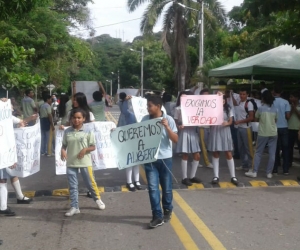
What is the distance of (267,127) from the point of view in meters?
10.2

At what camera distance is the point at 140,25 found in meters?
35.4

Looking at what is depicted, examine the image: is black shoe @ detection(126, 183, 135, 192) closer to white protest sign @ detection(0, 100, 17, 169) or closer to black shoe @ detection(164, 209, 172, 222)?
black shoe @ detection(164, 209, 172, 222)

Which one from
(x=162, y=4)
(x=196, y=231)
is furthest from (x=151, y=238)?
(x=162, y=4)

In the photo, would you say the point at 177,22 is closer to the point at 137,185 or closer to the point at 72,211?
the point at 137,185

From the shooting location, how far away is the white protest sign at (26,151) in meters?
8.05

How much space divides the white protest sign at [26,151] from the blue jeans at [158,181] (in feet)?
7.05

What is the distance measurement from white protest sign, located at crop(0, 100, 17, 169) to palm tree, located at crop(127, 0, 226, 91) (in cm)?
2795

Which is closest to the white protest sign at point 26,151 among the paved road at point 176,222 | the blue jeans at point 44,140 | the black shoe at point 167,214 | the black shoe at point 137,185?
the paved road at point 176,222

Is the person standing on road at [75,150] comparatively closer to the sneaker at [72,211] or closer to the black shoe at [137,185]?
the sneaker at [72,211]

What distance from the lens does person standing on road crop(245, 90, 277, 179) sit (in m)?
10.2

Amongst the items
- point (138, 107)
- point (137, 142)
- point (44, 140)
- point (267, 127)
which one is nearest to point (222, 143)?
point (267, 127)

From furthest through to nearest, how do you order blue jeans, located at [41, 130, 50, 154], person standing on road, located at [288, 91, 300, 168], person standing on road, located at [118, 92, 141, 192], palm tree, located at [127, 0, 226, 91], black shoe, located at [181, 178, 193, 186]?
palm tree, located at [127, 0, 226, 91] < blue jeans, located at [41, 130, 50, 154] < person standing on road, located at [288, 91, 300, 168] < black shoe, located at [181, 178, 193, 186] < person standing on road, located at [118, 92, 141, 192]

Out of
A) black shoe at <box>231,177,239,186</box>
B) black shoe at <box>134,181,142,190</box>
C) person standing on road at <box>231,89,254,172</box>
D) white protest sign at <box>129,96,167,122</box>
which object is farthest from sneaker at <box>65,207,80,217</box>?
person standing on road at <box>231,89,254,172</box>

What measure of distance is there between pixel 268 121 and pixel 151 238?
4.61 meters
